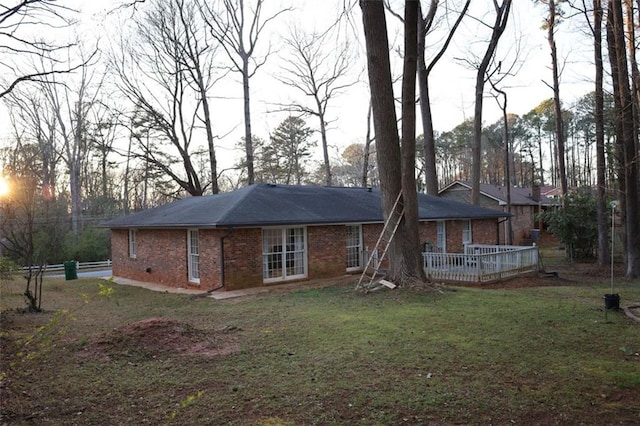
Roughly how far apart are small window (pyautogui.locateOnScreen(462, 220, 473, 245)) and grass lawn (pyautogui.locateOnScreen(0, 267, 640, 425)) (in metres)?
11.7

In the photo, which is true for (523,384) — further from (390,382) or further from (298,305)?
(298,305)

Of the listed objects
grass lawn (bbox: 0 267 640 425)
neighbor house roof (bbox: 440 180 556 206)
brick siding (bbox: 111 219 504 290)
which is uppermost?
neighbor house roof (bbox: 440 180 556 206)

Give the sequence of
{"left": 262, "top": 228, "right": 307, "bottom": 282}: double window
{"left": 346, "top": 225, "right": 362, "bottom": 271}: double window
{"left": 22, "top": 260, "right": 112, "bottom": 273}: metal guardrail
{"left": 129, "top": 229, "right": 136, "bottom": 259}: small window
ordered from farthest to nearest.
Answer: {"left": 22, "top": 260, "right": 112, "bottom": 273}: metal guardrail < {"left": 129, "top": 229, "right": 136, "bottom": 259}: small window < {"left": 346, "top": 225, "right": 362, "bottom": 271}: double window < {"left": 262, "top": 228, "right": 307, "bottom": 282}: double window

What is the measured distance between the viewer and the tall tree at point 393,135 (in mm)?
11180

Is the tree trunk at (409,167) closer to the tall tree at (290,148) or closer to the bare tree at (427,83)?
the bare tree at (427,83)

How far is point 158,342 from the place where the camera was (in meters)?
6.44

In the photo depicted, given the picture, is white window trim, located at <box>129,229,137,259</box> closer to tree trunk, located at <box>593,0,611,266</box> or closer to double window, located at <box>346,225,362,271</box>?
double window, located at <box>346,225,362,271</box>

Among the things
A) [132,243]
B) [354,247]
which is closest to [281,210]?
[354,247]

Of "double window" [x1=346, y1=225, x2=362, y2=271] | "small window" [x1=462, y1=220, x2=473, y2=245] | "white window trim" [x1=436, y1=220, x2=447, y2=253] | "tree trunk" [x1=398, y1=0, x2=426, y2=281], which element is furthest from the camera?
"small window" [x1=462, y1=220, x2=473, y2=245]

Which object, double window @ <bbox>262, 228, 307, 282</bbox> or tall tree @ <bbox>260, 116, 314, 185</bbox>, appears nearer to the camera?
double window @ <bbox>262, 228, 307, 282</bbox>

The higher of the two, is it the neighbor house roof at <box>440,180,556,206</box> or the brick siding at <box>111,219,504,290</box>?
the neighbor house roof at <box>440,180,556,206</box>

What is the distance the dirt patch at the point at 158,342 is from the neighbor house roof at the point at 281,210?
5.71 metres

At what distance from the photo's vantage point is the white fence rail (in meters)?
14.5

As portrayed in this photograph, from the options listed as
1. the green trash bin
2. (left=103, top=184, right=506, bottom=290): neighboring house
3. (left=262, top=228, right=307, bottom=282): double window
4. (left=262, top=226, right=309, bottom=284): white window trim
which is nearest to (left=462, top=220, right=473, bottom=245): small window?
(left=103, top=184, right=506, bottom=290): neighboring house
